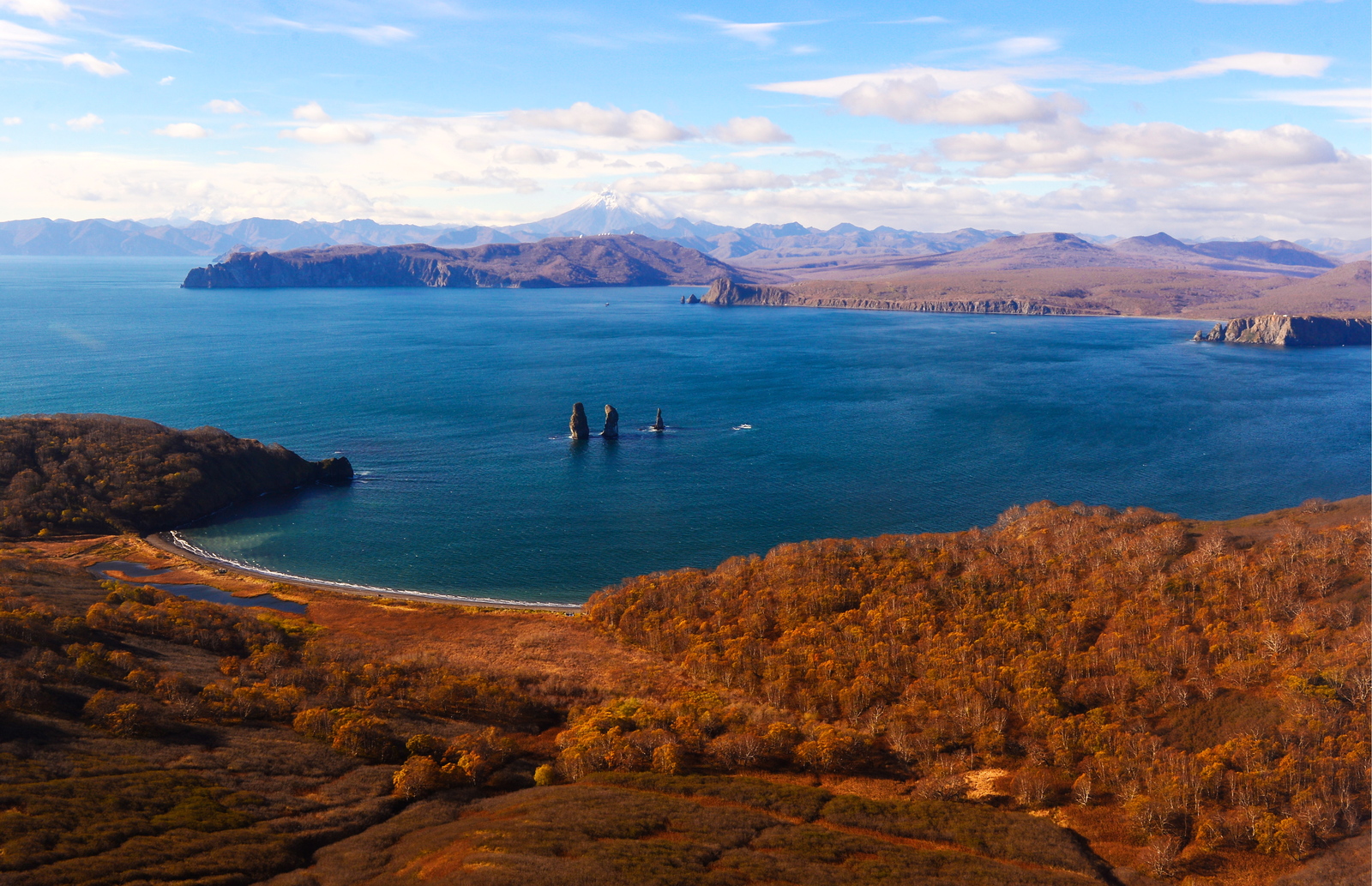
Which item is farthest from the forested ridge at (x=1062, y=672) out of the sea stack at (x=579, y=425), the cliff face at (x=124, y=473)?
the sea stack at (x=579, y=425)

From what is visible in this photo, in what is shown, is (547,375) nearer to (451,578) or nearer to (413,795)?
(451,578)

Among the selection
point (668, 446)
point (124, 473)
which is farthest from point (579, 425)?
point (124, 473)

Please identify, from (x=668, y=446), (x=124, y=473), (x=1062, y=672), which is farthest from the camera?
(x=668, y=446)

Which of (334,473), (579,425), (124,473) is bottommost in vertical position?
(334,473)

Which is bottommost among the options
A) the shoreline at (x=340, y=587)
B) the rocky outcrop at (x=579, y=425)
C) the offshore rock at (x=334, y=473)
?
the shoreline at (x=340, y=587)

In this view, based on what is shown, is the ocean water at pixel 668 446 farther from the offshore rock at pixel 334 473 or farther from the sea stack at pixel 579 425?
the sea stack at pixel 579 425

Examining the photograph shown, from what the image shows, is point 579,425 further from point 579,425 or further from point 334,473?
point 334,473
